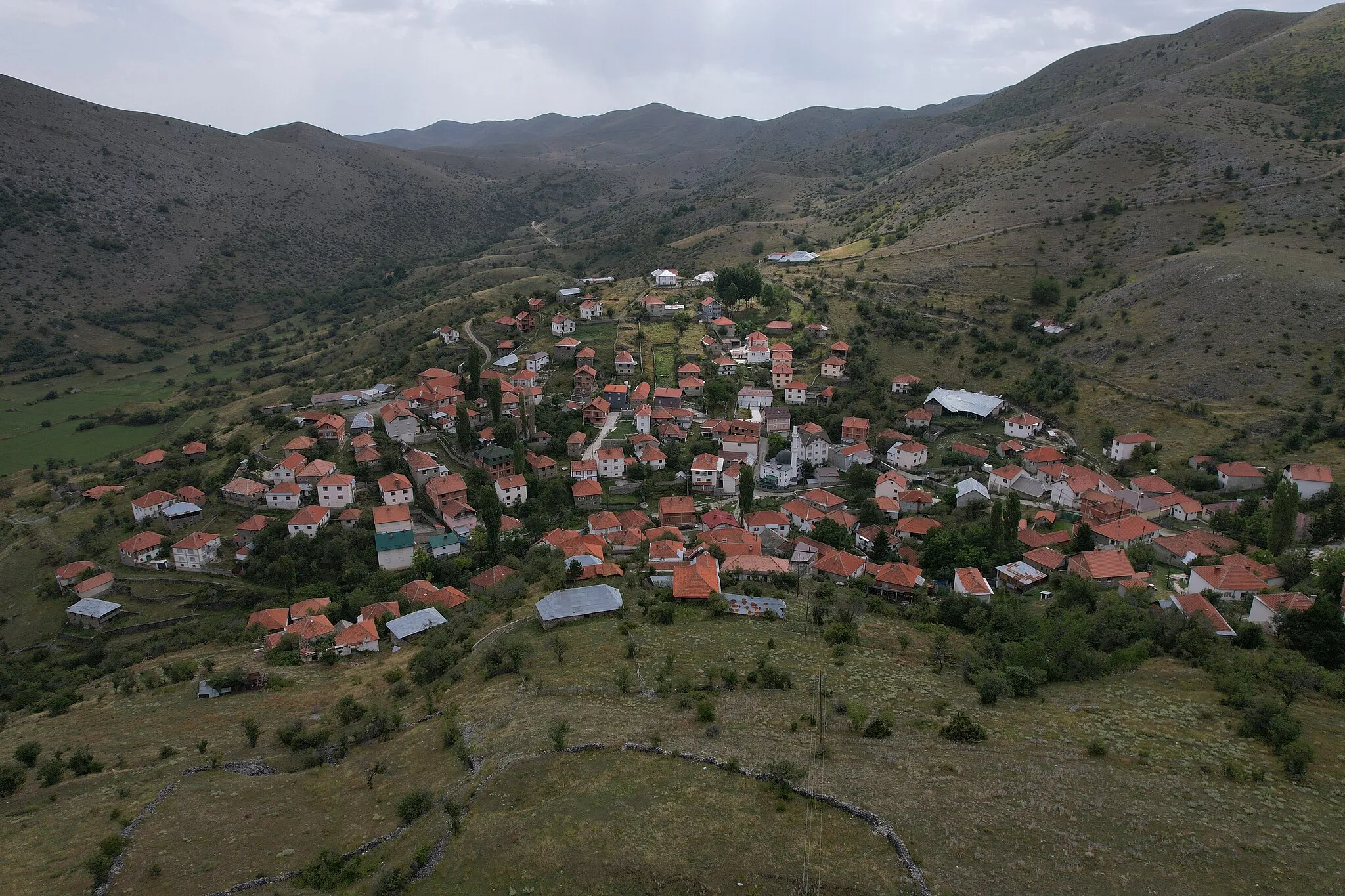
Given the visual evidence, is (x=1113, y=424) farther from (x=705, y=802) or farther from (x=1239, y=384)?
(x=705, y=802)

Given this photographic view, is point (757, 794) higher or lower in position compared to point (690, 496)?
higher

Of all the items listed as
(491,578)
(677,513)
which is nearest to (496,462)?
(677,513)

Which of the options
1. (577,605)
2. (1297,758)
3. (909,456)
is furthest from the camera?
(909,456)

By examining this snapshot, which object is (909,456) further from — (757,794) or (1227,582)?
(757,794)

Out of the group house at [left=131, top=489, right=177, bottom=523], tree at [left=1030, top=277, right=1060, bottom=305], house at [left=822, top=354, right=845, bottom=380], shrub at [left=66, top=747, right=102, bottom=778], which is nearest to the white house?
house at [left=131, top=489, right=177, bottom=523]

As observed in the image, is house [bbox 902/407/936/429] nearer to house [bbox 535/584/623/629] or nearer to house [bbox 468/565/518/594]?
house [bbox 468/565/518/594]

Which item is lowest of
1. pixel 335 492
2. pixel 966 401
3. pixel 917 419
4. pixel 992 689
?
pixel 335 492

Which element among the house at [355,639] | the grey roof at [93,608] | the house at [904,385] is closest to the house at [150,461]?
the grey roof at [93,608]
